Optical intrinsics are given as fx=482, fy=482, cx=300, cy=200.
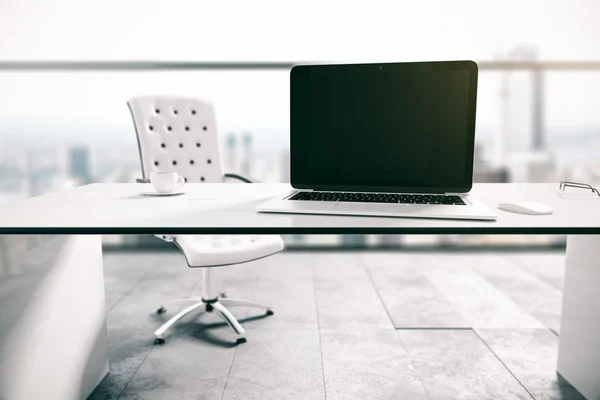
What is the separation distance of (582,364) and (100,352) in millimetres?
1716

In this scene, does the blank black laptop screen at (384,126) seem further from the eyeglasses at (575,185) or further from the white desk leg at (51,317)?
the white desk leg at (51,317)

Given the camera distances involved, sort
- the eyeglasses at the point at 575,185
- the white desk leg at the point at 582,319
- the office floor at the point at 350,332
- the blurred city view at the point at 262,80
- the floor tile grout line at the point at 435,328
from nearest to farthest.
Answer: the eyeglasses at the point at 575,185 < the white desk leg at the point at 582,319 < the office floor at the point at 350,332 < the floor tile grout line at the point at 435,328 < the blurred city view at the point at 262,80

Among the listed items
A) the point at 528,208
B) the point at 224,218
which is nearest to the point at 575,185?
the point at 528,208

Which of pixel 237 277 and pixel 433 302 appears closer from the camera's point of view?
pixel 433 302

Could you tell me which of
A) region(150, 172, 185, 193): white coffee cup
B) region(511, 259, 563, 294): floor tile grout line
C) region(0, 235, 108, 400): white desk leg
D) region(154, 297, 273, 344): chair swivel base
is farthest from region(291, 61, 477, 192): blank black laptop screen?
region(511, 259, 563, 294): floor tile grout line

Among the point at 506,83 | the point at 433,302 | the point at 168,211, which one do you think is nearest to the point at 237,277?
the point at 433,302

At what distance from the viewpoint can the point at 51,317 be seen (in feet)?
4.77

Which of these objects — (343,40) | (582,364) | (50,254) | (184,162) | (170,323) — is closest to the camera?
(50,254)

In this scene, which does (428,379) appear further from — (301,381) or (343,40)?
(343,40)

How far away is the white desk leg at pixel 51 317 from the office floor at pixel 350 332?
0.20m

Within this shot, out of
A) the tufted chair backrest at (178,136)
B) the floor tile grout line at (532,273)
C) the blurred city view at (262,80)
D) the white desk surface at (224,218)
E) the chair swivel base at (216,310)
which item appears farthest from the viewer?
the blurred city view at (262,80)

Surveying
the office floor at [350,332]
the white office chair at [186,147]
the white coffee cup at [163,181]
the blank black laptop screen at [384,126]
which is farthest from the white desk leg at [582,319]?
the white coffee cup at [163,181]

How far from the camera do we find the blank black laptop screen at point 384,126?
1.28 meters

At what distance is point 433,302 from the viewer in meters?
2.53
